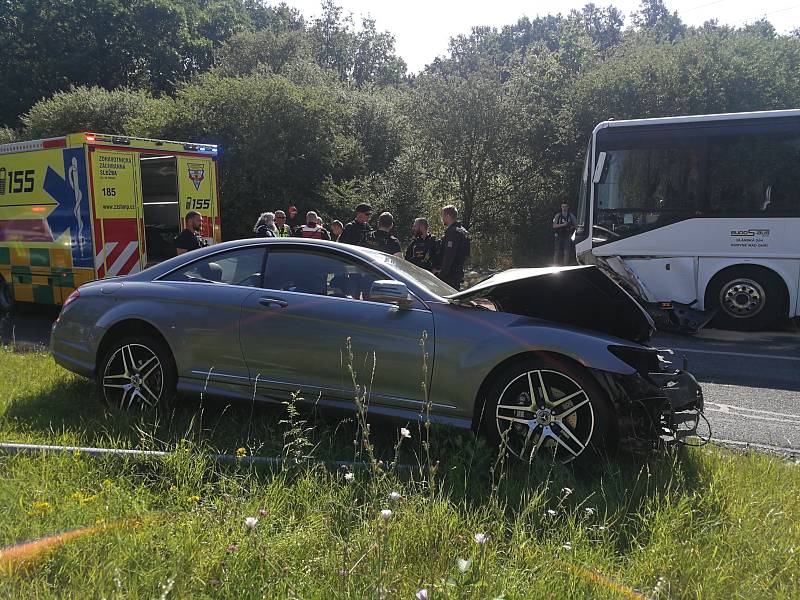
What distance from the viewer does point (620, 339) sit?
422cm

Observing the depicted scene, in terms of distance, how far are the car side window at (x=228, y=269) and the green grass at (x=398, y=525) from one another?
1244 mm

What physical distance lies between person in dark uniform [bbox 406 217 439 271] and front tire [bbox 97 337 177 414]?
14.2ft

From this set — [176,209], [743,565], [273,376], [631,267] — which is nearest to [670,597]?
[743,565]

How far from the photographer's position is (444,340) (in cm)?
421

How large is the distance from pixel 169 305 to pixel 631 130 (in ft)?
27.1

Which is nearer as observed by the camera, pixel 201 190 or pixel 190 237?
pixel 190 237

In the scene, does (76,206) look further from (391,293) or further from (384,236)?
(391,293)

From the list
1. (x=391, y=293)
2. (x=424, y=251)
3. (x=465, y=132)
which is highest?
(x=465, y=132)

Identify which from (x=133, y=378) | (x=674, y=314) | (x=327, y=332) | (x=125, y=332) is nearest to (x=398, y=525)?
(x=327, y=332)

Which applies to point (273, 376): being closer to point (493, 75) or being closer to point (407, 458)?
point (407, 458)

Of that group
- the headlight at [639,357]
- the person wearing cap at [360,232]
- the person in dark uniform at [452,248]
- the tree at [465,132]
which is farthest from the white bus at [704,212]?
the tree at [465,132]

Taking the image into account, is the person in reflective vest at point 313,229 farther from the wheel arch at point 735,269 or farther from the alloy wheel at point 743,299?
the alloy wheel at point 743,299

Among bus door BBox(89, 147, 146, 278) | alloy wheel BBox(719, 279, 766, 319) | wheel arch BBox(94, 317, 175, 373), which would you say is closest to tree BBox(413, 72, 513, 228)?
alloy wheel BBox(719, 279, 766, 319)

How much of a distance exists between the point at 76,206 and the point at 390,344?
6691 mm
